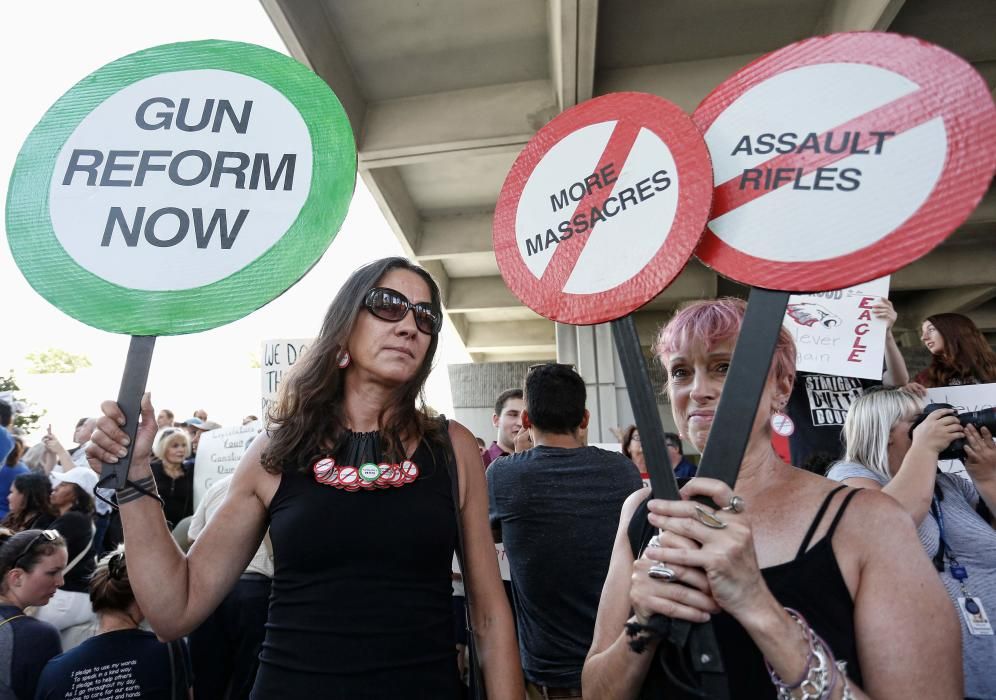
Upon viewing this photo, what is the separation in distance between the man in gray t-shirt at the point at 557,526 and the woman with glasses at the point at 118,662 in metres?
1.33

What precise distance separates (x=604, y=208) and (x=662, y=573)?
63 cm

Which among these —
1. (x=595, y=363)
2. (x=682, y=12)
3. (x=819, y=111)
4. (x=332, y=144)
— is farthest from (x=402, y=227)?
(x=819, y=111)

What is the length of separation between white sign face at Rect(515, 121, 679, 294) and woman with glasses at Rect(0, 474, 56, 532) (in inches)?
158

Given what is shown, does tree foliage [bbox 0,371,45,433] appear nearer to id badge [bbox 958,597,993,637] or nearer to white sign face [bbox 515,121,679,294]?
white sign face [bbox 515,121,679,294]

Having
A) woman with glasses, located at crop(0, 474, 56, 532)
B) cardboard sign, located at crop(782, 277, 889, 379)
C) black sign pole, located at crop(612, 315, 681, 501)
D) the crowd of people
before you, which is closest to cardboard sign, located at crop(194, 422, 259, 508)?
woman with glasses, located at crop(0, 474, 56, 532)

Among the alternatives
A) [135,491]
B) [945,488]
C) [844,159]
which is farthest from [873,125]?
[945,488]

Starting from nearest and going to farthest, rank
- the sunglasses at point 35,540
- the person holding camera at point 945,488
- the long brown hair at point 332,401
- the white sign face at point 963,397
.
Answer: the long brown hair at point 332,401 < the person holding camera at point 945,488 < the sunglasses at point 35,540 < the white sign face at point 963,397

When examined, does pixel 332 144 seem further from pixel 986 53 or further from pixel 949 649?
pixel 986 53

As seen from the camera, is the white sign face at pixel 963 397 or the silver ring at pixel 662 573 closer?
the silver ring at pixel 662 573

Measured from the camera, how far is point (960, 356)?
10.2 ft

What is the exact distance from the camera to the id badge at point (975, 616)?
1.95m

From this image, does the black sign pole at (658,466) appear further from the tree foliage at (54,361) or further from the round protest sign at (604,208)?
the tree foliage at (54,361)

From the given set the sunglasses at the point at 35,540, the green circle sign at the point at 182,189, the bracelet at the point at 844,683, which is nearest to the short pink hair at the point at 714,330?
the bracelet at the point at 844,683

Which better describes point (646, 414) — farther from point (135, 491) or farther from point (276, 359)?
point (276, 359)
